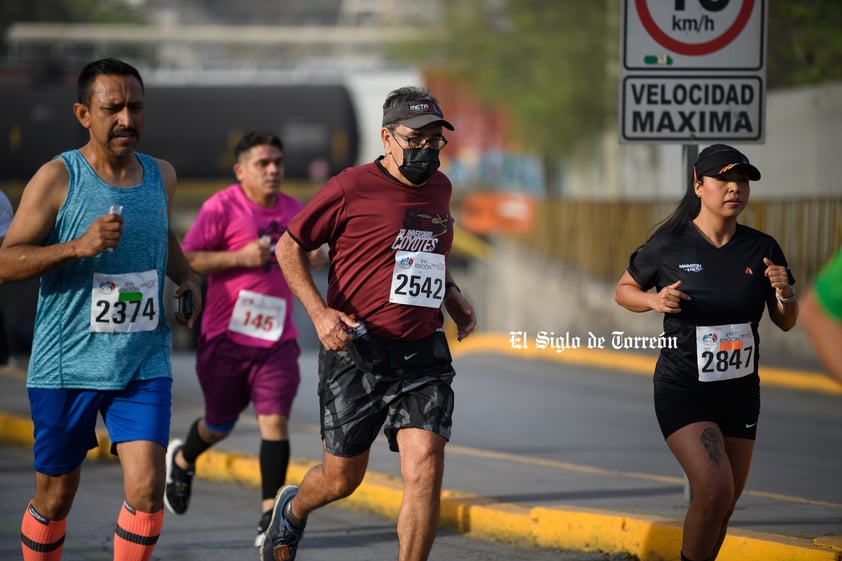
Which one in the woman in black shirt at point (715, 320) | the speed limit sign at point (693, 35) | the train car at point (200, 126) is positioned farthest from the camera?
the train car at point (200, 126)

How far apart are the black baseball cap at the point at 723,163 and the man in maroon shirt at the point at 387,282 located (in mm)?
1093

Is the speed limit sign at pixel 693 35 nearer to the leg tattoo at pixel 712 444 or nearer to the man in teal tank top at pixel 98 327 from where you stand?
the leg tattoo at pixel 712 444

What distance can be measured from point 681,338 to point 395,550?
2.25 metres

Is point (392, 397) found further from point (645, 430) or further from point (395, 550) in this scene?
point (645, 430)

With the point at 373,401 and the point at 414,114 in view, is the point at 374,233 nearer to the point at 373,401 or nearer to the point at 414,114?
the point at 414,114

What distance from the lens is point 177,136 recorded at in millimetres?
31641

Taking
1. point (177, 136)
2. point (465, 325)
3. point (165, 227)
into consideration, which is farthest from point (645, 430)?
point (177, 136)

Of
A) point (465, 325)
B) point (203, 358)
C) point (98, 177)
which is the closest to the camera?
point (98, 177)

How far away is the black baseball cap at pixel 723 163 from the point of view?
5832 mm

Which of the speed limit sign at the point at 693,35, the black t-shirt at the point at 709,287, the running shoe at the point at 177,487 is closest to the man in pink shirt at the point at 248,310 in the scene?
the running shoe at the point at 177,487

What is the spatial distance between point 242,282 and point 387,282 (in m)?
2.27

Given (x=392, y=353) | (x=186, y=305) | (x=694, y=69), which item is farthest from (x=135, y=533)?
(x=694, y=69)

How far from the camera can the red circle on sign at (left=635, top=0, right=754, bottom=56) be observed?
7.70 metres

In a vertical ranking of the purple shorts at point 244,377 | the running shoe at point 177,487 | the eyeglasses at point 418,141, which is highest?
the eyeglasses at point 418,141
